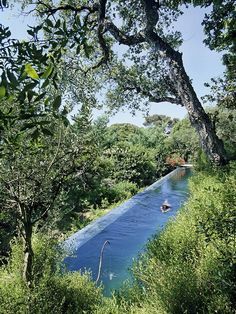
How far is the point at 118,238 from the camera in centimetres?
1146

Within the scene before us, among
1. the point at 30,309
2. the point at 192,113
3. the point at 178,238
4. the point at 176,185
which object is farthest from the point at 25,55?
the point at 176,185

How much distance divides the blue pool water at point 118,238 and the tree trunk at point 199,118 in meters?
3.19

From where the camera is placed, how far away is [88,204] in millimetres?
15453

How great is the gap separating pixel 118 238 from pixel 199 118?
4980mm

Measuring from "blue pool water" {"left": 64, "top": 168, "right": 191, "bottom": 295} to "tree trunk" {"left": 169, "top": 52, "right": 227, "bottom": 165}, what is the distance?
3.19 m

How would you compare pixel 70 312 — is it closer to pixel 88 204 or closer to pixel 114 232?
pixel 114 232

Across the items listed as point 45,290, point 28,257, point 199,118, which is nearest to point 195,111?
point 199,118

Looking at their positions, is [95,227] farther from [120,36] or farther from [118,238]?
[120,36]

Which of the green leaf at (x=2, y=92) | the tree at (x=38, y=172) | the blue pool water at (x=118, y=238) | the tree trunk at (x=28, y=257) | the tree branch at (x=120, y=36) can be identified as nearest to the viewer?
the green leaf at (x=2, y=92)

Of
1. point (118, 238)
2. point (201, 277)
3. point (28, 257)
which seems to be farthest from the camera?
point (118, 238)

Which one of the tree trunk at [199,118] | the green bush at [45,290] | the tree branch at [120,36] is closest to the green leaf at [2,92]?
the green bush at [45,290]

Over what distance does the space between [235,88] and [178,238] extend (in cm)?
825

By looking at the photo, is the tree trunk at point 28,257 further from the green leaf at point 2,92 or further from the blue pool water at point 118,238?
the green leaf at point 2,92

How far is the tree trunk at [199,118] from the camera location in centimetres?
961
